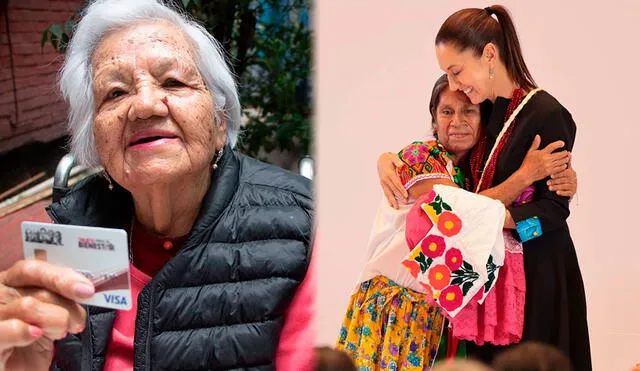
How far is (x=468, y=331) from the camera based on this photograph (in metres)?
0.94

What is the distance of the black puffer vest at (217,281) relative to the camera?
3.30 ft

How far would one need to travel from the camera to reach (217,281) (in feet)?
3.36

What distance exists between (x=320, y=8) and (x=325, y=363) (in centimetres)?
51

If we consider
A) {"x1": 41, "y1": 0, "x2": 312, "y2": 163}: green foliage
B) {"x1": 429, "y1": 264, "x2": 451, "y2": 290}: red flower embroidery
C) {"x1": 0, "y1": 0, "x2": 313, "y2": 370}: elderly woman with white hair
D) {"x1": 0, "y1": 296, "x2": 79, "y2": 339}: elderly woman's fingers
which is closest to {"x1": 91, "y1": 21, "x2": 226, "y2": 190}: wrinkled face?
{"x1": 0, "y1": 0, "x2": 313, "y2": 370}: elderly woman with white hair

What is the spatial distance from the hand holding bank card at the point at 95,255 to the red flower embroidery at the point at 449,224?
415 millimetres

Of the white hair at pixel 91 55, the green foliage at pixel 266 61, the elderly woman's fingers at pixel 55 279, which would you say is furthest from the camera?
the green foliage at pixel 266 61

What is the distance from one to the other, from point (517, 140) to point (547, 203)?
9 cm

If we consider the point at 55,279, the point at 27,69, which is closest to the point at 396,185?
the point at 55,279

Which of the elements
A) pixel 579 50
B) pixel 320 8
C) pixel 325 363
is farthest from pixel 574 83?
pixel 325 363

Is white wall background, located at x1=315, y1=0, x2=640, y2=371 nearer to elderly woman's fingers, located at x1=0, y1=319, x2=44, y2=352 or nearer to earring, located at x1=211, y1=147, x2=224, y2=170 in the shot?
earring, located at x1=211, y1=147, x2=224, y2=170

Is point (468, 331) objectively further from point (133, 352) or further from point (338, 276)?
point (133, 352)

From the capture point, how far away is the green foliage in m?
1.14

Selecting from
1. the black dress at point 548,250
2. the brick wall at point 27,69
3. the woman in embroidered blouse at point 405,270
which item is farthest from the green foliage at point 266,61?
the black dress at point 548,250

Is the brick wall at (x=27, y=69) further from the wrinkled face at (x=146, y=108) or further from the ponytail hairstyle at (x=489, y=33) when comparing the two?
the ponytail hairstyle at (x=489, y=33)
